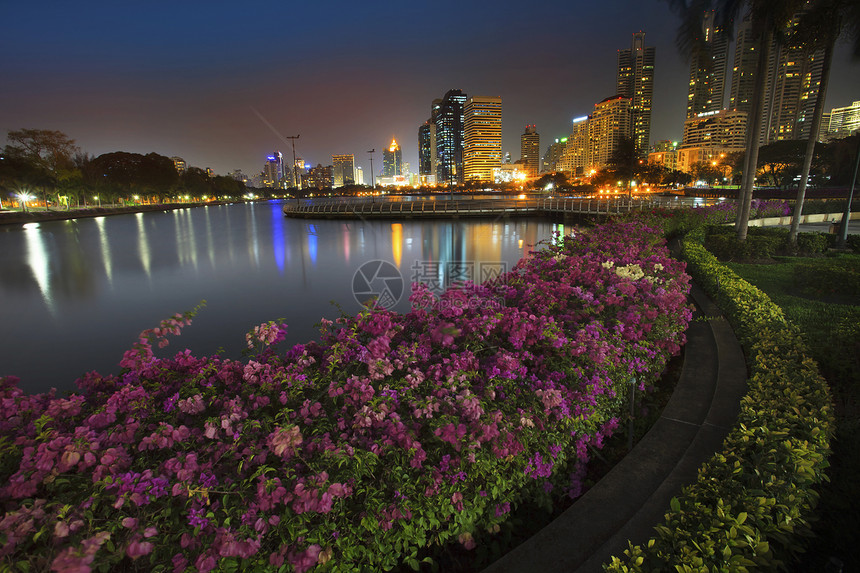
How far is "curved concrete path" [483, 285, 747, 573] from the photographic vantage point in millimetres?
2570

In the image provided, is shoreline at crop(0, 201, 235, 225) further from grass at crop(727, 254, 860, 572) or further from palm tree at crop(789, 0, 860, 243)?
palm tree at crop(789, 0, 860, 243)

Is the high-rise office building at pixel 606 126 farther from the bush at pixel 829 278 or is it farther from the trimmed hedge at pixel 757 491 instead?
the trimmed hedge at pixel 757 491

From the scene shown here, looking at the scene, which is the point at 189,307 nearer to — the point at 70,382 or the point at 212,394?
the point at 70,382

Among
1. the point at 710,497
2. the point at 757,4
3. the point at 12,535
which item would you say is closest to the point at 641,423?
the point at 710,497

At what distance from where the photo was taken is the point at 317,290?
13133mm

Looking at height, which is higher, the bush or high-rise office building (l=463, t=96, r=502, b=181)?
high-rise office building (l=463, t=96, r=502, b=181)

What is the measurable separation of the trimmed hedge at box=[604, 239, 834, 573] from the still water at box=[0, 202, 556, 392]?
6372 millimetres

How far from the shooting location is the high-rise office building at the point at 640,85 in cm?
9776

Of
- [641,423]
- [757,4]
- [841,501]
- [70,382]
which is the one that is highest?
[757,4]

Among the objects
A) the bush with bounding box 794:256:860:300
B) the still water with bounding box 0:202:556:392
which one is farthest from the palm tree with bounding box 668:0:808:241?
the still water with bounding box 0:202:556:392

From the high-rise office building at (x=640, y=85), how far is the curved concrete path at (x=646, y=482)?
85139 mm

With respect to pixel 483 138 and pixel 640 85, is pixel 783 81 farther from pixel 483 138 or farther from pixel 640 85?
pixel 483 138

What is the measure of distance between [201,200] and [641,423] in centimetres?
14490

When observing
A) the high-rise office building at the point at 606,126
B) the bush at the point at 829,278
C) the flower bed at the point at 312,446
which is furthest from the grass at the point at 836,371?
the high-rise office building at the point at 606,126
